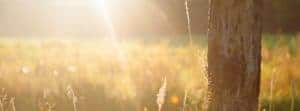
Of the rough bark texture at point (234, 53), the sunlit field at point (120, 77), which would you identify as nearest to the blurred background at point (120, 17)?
the sunlit field at point (120, 77)

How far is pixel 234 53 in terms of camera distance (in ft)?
11.9

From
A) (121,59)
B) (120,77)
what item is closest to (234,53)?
(120,77)

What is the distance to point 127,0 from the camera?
44.0ft

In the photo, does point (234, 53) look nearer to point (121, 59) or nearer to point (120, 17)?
point (121, 59)

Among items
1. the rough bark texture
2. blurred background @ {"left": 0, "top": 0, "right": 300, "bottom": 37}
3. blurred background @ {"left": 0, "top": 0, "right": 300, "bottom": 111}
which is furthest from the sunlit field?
blurred background @ {"left": 0, "top": 0, "right": 300, "bottom": 37}

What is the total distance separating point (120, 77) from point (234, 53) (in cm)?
303

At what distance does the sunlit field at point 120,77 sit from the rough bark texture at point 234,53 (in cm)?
58

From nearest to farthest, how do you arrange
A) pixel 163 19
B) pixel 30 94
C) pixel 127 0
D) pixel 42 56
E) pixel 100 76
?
1. pixel 30 94
2. pixel 100 76
3. pixel 42 56
4. pixel 163 19
5. pixel 127 0

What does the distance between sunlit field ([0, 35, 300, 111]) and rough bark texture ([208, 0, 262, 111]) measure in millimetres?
578

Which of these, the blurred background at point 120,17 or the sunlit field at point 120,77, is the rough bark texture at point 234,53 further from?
the blurred background at point 120,17

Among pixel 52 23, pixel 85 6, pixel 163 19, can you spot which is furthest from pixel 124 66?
pixel 85 6

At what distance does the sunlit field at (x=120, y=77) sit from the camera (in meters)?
5.82

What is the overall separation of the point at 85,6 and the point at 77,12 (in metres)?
0.35

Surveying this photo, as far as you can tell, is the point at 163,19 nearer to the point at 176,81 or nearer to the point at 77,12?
the point at 77,12
